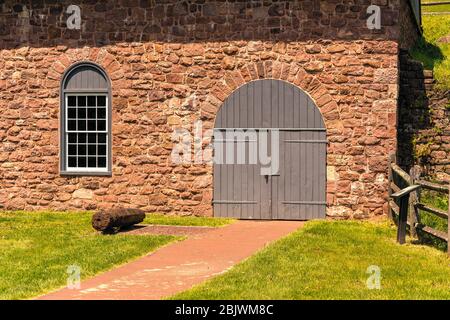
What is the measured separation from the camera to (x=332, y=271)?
10414 mm

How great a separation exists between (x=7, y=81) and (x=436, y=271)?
11.8 m

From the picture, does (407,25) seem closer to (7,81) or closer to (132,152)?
(132,152)

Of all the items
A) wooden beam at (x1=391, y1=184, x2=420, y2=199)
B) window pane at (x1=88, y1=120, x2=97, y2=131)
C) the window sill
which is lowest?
wooden beam at (x1=391, y1=184, x2=420, y2=199)

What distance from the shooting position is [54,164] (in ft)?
59.0

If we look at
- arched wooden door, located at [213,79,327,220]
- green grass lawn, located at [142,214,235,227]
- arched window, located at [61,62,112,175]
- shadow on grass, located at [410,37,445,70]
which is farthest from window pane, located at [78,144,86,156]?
shadow on grass, located at [410,37,445,70]

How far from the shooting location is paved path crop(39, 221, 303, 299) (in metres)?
9.13

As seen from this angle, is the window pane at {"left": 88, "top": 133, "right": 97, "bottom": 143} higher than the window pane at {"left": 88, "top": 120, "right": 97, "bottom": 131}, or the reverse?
the window pane at {"left": 88, "top": 120, "right": 97, "bottom": 131}

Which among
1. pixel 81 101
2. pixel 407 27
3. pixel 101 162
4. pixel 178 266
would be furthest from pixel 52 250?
pixel 407 27

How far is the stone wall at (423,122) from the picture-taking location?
17.2 metres

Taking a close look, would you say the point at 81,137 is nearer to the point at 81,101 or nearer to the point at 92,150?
the point at 92,150

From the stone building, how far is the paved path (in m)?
2.33

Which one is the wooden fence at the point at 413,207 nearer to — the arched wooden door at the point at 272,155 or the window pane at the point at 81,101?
the arched wooden door at the point at 272,155

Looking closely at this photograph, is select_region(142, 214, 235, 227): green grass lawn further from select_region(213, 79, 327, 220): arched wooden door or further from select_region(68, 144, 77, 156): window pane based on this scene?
select_region(68, 144, 77, 156): window pane

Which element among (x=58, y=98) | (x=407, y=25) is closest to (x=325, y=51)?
(x=407, y=25)
